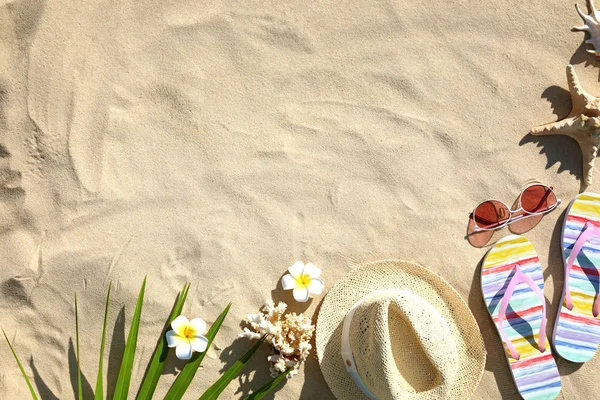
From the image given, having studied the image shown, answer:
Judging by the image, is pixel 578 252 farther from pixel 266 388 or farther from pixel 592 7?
pixel 266 388

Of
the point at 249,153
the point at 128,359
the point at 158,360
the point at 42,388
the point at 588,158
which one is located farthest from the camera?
the point at 588,158

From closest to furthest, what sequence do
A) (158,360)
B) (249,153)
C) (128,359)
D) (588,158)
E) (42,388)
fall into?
(128,359) → (158,360) → (42,388) → (249,153) → (588,158)

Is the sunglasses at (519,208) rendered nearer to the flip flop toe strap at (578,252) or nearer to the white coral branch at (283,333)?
the flip flop toe strap at (578,252)

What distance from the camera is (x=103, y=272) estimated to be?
2.83m

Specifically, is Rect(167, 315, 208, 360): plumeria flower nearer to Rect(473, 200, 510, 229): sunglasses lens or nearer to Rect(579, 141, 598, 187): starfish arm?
Rect(473, 200, 510, 229): sunglasses lens

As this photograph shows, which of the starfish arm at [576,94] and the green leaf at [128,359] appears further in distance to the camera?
the starfish arm at [576,94]

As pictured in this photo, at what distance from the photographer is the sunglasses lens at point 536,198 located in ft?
10.0

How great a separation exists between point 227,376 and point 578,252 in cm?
201

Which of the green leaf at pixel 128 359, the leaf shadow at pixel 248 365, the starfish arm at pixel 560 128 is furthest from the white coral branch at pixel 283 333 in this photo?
the starfish arm at pixel 560 128

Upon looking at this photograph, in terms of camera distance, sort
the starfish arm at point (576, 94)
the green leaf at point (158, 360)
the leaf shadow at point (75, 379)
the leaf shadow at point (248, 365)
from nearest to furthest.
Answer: the green leaf at point (158, 360) < the leaf shadow at point (75, 379) < the leaf shadow at point (248, 365) < the starfish arm at point (576, 94)

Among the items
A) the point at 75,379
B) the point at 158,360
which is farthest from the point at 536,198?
the point at 75,379

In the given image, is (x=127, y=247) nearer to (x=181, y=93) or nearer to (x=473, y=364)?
(x=181, y=93)

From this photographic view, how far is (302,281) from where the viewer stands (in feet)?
9.13

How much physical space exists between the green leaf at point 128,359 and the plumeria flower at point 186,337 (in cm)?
18
